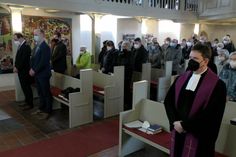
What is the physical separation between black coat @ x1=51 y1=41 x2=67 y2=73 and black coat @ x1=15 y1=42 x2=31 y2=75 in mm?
632

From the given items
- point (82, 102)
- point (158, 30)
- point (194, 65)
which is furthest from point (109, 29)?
point (194, 65)

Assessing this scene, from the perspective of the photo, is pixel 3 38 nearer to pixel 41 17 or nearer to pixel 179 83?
pixel 41 17

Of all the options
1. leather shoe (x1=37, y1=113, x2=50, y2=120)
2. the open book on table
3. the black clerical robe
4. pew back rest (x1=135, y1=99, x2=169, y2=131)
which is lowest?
leather shoe (x1=37, y1=113, x2=50, y2=120)

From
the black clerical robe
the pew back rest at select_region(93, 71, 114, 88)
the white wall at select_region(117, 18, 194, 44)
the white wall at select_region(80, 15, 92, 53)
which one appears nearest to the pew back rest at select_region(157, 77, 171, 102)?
the pew back rest at select_region(93, 71, 114, 88)

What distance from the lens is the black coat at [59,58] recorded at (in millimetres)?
5324

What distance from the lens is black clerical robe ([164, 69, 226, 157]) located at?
192 centimetres

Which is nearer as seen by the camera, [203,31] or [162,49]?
[162,49]

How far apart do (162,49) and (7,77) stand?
15.1 feet

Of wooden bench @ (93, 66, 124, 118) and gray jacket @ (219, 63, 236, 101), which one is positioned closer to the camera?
gray jacket @ (219, 63, 236, 101)

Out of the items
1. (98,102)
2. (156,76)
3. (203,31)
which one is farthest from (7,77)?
(203,31)

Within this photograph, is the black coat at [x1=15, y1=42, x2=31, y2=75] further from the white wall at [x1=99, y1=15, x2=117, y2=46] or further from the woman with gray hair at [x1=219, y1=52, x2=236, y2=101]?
the white wall at [x1=99, y1=15, x2=117, y2=46]

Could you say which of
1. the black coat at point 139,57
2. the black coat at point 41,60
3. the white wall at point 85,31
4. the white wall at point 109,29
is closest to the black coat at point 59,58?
the black coat at point 41,60

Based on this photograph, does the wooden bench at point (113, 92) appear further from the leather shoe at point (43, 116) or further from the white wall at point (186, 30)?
the white wall at point (186, 30)

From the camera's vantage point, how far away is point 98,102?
577 centimetres
